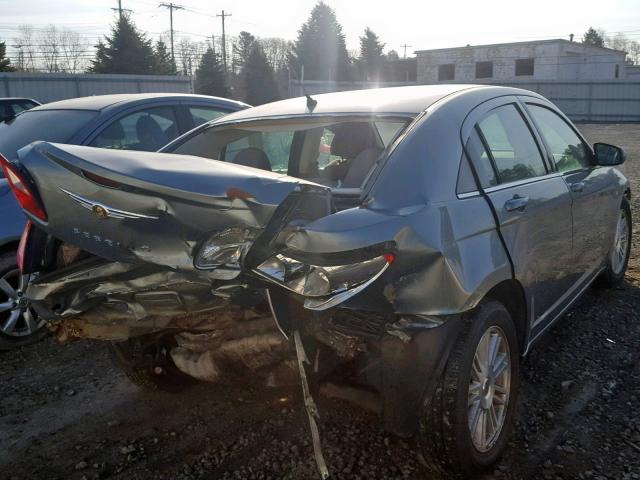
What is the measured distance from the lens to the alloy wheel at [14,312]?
4277 millimetres

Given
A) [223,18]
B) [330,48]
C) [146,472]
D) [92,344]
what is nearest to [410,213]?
[146,472]

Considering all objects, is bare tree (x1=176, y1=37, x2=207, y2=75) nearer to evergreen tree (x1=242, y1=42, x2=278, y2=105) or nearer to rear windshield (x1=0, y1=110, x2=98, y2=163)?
evergreen tree (x1=242, y1=42, x2=278, y2=105)

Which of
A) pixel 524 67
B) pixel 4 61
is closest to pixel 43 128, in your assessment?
pixel 4 61

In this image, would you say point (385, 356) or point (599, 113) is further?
point (599, 113)

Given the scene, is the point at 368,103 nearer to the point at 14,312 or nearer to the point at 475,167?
the point at 475,167

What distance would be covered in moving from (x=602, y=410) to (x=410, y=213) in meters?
1.76

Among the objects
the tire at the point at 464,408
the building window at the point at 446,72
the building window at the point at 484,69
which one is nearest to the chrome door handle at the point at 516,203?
the tire at the point at 464,408

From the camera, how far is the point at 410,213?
90.8 inches

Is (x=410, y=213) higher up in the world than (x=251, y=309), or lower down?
higher up

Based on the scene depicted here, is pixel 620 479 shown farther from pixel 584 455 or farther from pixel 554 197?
pixel 554 197

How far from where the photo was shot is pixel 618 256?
5074 millimetres

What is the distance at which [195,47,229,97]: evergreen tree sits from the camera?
3788 centimetres

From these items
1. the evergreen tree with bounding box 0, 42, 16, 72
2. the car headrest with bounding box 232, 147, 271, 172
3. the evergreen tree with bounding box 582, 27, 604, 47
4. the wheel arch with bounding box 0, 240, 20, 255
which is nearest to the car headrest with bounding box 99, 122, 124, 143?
the wheel arch with bounding box 0, 240, 20, 255

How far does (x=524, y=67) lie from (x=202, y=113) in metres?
47.2
